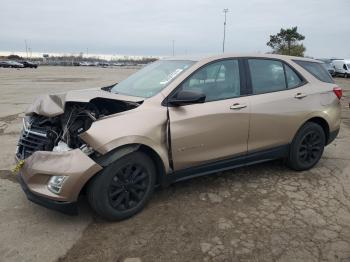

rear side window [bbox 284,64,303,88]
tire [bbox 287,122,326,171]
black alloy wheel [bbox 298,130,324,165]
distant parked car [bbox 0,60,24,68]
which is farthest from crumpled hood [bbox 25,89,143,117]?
distant parked car [bbox 0,60,24,68]

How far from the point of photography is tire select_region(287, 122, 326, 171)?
4973 mm

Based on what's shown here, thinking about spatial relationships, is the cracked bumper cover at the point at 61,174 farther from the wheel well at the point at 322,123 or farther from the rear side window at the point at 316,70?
the rear side window at the point at 316,70

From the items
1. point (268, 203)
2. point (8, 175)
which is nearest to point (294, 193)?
point (268, 203)

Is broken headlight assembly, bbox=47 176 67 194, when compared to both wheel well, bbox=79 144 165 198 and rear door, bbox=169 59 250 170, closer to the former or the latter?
wheel well, bbox=79 144 165 198

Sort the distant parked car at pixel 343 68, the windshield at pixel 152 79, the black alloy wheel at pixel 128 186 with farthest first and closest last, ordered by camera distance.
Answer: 1. the distant parked car at pixel 343 68
2. the windshield at pixel 152 79
3. the black alloy wheel at pixel 128 186

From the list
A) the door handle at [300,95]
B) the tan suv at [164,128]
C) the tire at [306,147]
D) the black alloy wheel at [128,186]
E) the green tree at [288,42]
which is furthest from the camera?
the green tree at [288,42]

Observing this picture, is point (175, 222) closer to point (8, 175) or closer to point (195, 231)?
point (195, 231)

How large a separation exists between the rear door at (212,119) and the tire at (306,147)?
3.18 ft

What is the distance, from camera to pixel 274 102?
458cm

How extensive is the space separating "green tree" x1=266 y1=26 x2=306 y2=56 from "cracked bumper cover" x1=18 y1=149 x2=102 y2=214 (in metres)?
54.0

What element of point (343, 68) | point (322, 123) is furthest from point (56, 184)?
point (343, 68)

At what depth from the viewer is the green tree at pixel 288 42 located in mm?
54375

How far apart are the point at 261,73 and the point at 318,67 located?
1290 millimetres

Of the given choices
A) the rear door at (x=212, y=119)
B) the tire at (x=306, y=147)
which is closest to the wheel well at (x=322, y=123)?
the tire at (x=306, y=147)
